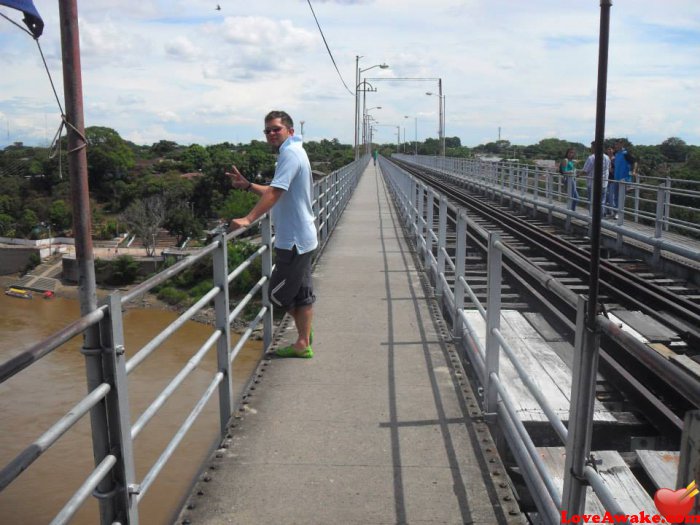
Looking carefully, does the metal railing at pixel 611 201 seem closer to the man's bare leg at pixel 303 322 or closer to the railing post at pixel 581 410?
the man's bare leg at pixel 303 322

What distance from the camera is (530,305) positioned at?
9.03 metres

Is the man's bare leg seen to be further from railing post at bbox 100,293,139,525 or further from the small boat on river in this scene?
the small boat on river

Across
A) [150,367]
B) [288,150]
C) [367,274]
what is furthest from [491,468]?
[150,367]

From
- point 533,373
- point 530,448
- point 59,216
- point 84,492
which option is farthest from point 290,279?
point 59,216

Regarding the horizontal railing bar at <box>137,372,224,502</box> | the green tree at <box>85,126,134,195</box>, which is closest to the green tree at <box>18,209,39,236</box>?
the green tree at <box>85,126,134,195</box>

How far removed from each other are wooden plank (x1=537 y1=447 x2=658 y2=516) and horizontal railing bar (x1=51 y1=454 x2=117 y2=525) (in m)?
2.13

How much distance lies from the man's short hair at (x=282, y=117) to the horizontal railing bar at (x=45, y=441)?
9.96 ft

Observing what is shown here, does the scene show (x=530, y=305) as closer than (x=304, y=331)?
No

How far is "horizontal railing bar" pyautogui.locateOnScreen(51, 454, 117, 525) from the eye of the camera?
7.41 feet

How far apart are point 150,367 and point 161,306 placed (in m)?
22.3

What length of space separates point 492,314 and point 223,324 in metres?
1.73

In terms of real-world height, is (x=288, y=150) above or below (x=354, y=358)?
above

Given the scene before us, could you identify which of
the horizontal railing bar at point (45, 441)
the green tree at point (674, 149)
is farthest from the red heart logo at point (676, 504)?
the green tree at point (674, 149)

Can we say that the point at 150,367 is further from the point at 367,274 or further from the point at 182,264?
the point at 182,264
